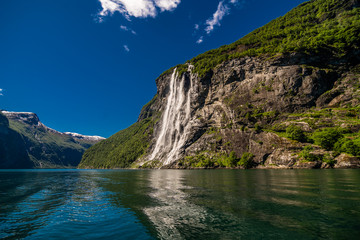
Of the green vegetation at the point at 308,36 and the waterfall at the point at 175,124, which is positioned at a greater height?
the green vegetation at the point at 308,36

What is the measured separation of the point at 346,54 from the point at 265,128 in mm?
48496

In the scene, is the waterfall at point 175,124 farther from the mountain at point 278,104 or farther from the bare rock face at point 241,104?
the mountain at point 278,104

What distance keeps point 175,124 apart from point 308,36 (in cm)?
8533

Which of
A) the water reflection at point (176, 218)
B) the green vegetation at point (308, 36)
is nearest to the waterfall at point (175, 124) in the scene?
the green vegetation at point (308, 36)

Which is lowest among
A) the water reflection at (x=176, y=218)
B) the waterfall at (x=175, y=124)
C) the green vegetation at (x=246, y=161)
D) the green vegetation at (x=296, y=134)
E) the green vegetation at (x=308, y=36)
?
the water reflection at (x=176, y=218)

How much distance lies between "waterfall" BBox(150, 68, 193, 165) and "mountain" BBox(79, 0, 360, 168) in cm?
69

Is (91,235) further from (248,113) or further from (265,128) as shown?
(248,113)

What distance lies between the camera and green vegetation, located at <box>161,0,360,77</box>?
263ft

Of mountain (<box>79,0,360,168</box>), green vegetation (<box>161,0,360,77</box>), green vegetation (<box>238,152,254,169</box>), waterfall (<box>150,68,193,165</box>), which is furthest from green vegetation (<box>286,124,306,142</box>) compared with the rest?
waterfall (<box>150,68,193,165</box>)

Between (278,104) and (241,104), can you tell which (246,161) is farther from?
(241,104)

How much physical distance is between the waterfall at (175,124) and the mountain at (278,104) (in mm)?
688

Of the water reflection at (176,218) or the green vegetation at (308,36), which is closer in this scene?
the water reflection at (176,218)

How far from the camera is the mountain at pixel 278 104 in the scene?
5525 cm

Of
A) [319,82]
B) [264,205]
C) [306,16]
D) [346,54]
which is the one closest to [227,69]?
[319,82]
